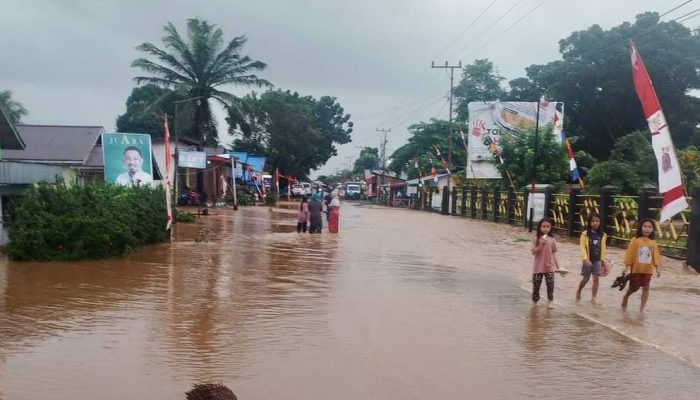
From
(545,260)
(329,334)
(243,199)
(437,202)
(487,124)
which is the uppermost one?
(487,124)

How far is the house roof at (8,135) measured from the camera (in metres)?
16.4

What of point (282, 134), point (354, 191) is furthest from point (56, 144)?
point (354, 191)

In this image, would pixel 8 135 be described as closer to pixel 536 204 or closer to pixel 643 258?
pixel 643 258

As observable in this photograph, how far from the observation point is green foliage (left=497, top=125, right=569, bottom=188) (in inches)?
1310

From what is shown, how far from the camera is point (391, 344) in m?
7.18

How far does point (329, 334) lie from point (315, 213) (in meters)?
15.1

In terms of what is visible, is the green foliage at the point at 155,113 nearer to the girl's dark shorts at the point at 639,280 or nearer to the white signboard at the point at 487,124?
the white signboard at the point at 487,124

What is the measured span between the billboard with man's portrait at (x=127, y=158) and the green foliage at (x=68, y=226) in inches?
252

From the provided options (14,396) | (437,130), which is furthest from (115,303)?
(437,130)

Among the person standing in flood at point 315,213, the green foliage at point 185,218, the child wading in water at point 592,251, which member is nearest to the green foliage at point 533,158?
the person standing in flood at point 315,213

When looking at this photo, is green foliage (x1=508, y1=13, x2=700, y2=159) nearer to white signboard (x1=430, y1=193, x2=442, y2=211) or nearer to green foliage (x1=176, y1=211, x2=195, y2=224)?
white signboard (x1=430, y1=193, x2=442, y2=211)

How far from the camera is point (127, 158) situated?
69.4 feet

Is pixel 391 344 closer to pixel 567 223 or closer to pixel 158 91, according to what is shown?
pixel 567 223

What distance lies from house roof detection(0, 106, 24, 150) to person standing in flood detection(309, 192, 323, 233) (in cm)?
944
